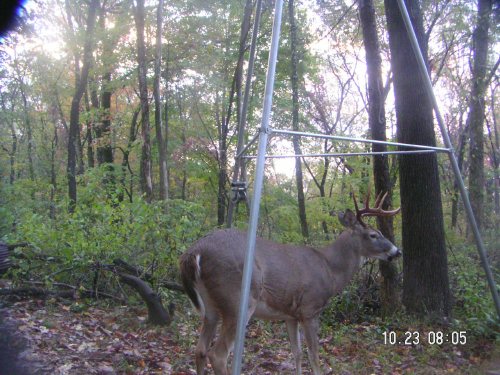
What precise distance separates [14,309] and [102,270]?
1.60 m

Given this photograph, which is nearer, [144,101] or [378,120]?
[378,120]

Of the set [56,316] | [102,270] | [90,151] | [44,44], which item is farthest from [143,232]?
[90,151]

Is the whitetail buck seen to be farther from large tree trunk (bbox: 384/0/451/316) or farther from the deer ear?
large tree trunk (bbox: 384/0/451/316)

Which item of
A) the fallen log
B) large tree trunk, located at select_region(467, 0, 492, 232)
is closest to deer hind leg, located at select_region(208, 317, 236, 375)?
the fallen log

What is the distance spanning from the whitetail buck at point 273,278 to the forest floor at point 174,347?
68 cm

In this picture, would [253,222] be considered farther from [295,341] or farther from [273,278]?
[295,341]

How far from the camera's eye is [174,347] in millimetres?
5918

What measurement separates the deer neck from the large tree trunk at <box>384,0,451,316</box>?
4.49 feet

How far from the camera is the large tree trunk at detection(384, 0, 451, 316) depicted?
7172 mm

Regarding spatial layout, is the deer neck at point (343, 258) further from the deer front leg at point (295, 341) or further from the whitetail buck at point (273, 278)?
the deer front leg at point (295, 341)

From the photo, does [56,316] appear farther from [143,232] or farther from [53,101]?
[53,101]

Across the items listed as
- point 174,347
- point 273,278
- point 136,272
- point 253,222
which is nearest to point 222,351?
point 273,278

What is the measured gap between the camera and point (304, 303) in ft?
17.9

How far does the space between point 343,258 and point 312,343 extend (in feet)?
4.34
